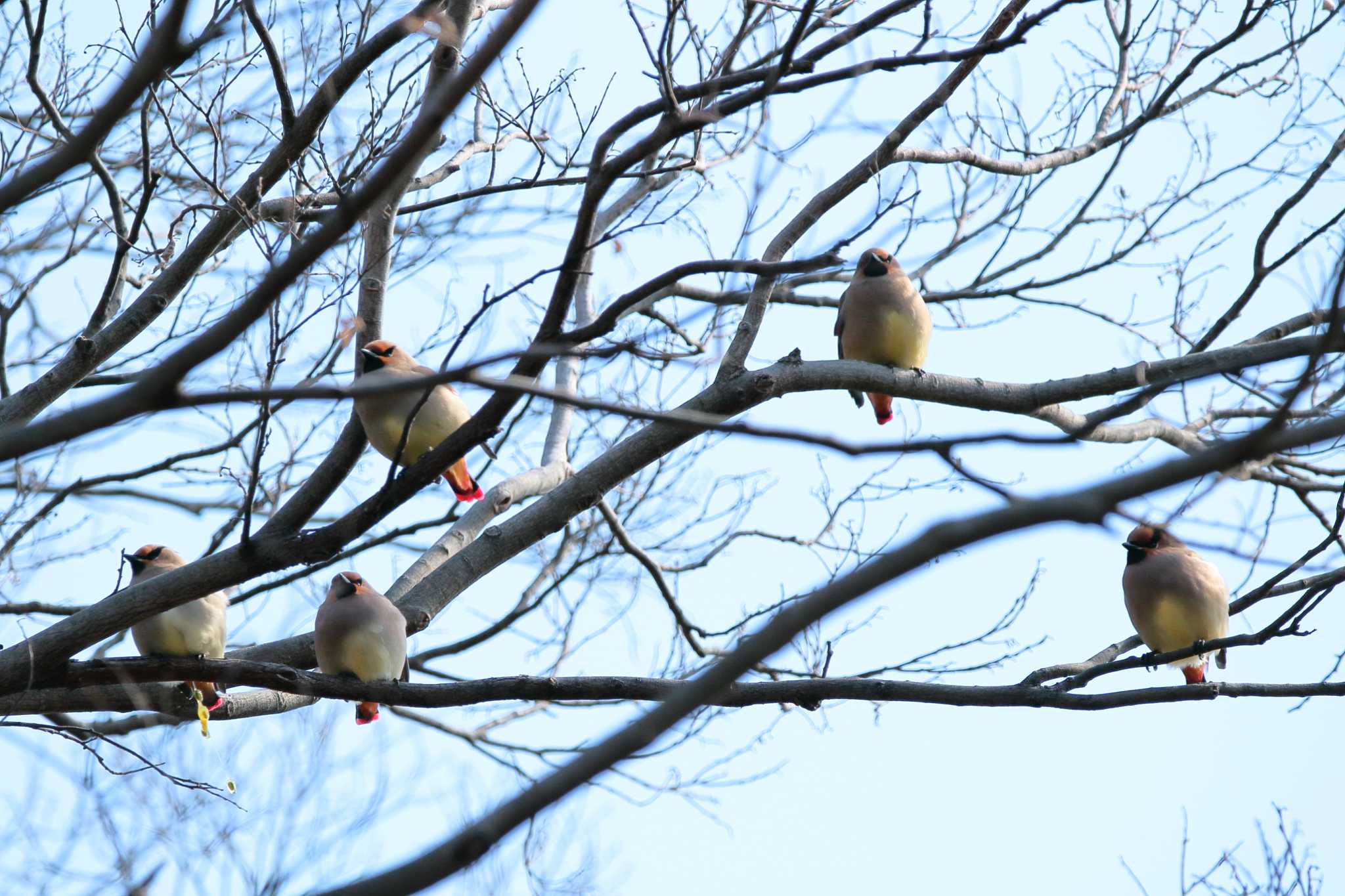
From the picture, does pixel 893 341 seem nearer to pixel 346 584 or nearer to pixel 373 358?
pixel 373 358

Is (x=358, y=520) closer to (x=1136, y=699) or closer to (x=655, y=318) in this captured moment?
(x=1136, y=699)

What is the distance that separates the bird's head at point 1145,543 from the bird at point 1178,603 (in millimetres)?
119

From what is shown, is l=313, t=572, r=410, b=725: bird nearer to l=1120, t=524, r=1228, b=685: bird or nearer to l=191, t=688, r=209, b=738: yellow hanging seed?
l=191, t=688, r=209, b=738: yellow hanging seed

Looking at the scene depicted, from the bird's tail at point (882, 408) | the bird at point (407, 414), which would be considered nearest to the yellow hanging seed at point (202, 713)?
the bird at point (407, 414)

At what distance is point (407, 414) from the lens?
5094 millimetres

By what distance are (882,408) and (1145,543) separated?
156 cm

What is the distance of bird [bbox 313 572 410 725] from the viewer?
5.42 m

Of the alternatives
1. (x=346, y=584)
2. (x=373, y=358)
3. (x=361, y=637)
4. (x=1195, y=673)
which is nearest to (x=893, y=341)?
(x=1195, y=673)

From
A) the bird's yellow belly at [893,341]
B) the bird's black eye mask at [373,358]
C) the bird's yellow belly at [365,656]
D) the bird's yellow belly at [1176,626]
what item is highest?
the bird's yellow belly at [893,341]

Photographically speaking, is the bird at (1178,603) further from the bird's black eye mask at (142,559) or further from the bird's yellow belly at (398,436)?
the bird's black eye mask at (142,559)

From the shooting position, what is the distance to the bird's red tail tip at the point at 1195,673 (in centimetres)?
595

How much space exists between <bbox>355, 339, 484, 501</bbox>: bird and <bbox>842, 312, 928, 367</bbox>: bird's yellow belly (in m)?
2.06

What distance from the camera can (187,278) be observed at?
5.20 m

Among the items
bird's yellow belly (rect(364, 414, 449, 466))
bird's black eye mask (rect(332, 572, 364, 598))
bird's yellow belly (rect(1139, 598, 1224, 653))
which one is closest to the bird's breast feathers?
bird's black eye mask (rect(332, 572, 364, 598))
